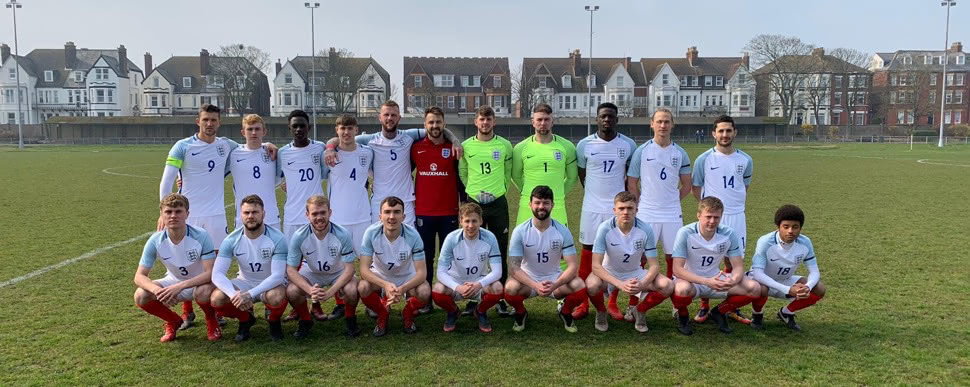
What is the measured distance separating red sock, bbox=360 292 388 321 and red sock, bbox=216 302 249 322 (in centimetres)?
97

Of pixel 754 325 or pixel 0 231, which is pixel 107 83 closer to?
pixel 0 231

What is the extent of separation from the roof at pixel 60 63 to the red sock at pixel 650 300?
81180mm

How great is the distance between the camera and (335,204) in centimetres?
602

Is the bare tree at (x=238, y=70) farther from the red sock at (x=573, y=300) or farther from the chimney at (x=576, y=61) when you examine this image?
the red sock at (x=573, y=300)

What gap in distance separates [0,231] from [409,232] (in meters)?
8.84

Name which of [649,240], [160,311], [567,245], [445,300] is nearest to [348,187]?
[445,300]

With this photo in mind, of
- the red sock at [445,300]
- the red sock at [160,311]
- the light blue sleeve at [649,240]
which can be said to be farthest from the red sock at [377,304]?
the light blue sleeve at [649,240]

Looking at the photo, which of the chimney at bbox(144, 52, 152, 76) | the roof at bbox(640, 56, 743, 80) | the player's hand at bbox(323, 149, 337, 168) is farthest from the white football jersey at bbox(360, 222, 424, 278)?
the chimney at bbox(144, 52, 152, 76)

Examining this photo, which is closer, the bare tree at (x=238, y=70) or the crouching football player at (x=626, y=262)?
the crouching football player at (x=626, y=262)

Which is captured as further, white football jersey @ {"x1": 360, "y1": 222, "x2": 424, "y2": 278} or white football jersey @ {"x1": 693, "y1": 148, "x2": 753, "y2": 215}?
white football jersey @ {"x1": 693, "y1": 148, "x2": 753, "y2": 215}

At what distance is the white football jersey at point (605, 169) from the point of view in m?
5.92

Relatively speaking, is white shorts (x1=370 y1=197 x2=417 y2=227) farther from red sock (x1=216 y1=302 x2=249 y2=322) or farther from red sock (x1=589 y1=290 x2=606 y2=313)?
red sock (x1=589 y1=290 x2=606 y2=313)

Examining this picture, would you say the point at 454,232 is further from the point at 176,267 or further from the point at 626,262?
the point at 176,267

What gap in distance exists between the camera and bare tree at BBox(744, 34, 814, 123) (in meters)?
65.6
